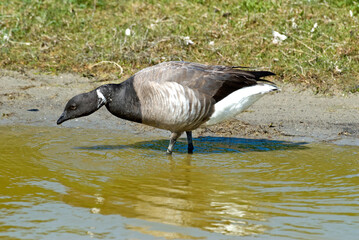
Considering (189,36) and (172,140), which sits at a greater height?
(189,36)

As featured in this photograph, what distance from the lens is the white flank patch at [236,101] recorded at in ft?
21.4

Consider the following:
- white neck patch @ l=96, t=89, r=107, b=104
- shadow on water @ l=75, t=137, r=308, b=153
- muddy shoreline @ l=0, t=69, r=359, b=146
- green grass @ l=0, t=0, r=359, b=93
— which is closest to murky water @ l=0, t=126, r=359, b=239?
shadow on water @ l=75, t=137, r=308, b=153

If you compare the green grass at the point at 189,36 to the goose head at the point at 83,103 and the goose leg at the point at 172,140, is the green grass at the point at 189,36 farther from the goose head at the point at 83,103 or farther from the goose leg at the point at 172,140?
the goose leg at the point at 172,140

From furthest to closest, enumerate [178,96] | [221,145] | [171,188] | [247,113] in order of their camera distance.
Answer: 1. [247,113]
2. [221,145]
3. [178,96]
4. [171,188]

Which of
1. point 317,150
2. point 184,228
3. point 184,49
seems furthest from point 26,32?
point 184,228

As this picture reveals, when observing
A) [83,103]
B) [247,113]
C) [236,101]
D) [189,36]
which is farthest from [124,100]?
[189,36]

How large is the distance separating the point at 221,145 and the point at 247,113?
1134 millimetres

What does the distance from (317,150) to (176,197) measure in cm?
223

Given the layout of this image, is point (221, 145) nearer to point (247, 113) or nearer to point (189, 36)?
point (247, 113)

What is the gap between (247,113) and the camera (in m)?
8.00

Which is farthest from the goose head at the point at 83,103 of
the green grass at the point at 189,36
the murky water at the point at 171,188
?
the green grass at the point at 189,36

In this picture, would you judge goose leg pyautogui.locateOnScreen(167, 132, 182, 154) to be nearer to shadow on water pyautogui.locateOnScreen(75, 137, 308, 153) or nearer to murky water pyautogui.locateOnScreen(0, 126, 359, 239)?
murky water pyautogui.locateOnScreen(0, 126, 359, 239)

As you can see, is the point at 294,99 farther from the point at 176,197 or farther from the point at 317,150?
the point at 176,197

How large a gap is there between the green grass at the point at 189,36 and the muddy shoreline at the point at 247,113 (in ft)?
0.96
